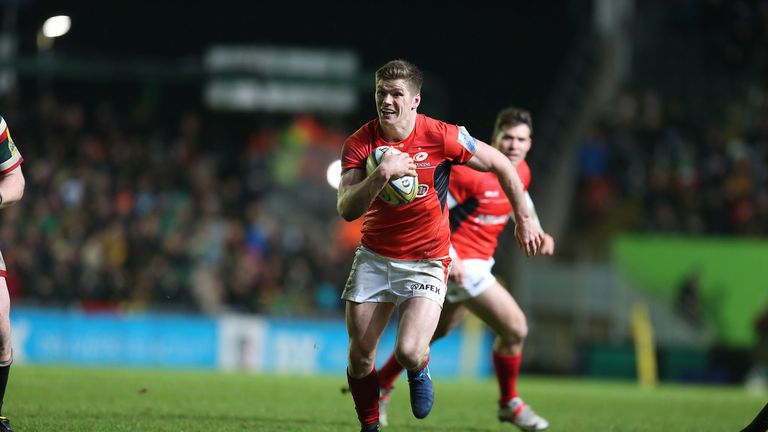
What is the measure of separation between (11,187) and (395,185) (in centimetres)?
239

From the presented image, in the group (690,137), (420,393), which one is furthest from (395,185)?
(690,137)

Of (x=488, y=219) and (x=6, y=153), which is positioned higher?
(x=6, y=153)

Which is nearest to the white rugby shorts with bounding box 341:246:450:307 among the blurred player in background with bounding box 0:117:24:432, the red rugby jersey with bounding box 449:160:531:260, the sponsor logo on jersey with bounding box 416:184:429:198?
the sponsor logo on jersey with bounding box 416:184:429:198

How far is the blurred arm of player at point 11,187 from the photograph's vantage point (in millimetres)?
6961

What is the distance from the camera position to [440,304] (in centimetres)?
730

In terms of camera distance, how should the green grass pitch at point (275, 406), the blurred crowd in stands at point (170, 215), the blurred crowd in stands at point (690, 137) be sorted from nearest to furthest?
the green grass pitch at point (275, 406) < the blurred crowd in stands at point (170, 215) < the blurred crowd in stands at point (690, 137)

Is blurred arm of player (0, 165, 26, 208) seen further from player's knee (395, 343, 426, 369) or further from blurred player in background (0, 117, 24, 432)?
player's knee (395, 343, 426, 369)

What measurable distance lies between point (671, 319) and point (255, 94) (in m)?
11.1

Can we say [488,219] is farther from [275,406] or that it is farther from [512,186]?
[275,406]

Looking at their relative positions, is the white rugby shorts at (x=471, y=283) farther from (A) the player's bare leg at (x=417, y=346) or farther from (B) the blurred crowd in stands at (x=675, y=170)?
(B) the blurred crowd in stands at (x=675, y=170)

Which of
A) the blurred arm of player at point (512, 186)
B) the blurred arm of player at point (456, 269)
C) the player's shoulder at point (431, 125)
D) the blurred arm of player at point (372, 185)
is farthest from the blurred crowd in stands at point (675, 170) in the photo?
the blurred arm of player at point (372, 185)

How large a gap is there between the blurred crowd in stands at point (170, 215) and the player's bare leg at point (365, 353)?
13.1 meters

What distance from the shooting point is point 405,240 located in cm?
727

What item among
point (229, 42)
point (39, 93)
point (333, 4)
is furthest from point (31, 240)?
point (333, 4)
